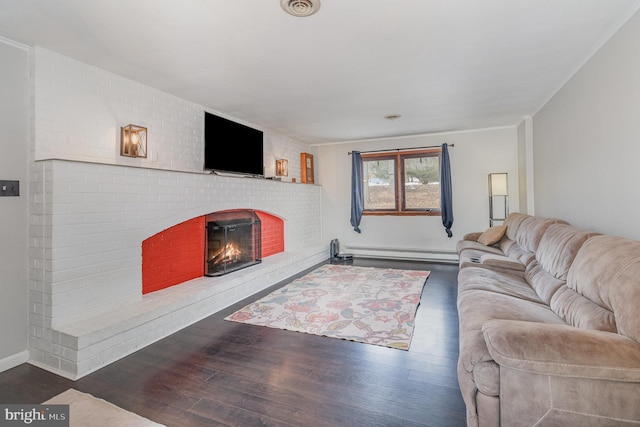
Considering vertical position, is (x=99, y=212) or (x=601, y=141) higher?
(x=601, y=141)

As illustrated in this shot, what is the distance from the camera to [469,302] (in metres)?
1.97

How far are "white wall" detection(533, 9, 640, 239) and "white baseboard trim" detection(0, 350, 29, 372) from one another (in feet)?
14.2

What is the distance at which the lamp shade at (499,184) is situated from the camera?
488 cm

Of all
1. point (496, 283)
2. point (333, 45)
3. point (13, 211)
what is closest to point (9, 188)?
point (13, 211)

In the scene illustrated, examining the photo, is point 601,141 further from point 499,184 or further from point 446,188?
point 446,188

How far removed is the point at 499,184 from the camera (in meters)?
4.90

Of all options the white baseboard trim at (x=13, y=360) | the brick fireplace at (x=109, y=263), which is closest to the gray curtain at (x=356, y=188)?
the brick fireplace at (x=109, y=263)

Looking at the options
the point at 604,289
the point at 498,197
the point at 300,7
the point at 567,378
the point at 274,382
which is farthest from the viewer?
the point at 498,197

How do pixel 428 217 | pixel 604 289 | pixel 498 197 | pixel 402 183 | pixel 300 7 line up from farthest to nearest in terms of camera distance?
1. pixel 402 183
2. pixel 428 217
3. pixel 498 197
4. pixel 300 7
5. pixel 604 289

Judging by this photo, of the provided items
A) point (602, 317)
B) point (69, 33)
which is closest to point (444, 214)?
point (602, 317)

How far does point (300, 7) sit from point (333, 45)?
20.4 inches

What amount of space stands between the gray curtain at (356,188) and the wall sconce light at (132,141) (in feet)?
12.5

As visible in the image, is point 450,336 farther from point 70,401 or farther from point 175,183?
point 175,183

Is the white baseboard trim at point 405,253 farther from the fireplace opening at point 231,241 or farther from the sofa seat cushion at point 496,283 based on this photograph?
the sofa seat cushion at point 496,283
